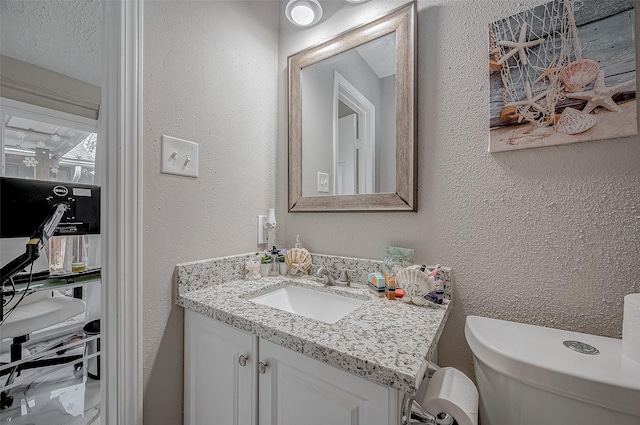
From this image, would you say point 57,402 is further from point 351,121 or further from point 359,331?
point 351,121

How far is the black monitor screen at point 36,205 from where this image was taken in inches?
51.8

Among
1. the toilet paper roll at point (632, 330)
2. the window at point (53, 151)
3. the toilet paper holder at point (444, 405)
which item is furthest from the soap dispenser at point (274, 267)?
the window at point (53, 151)

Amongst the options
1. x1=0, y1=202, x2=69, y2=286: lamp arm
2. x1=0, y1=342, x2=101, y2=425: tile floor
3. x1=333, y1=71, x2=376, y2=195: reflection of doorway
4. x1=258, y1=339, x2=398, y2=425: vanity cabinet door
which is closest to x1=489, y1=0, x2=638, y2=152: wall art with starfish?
x1=333, y1=71, x2=376, y2=195: reflection of doorway

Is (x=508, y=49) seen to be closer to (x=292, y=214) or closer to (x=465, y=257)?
(x=465, y=257)

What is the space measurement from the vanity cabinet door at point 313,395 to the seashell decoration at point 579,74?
910 mm

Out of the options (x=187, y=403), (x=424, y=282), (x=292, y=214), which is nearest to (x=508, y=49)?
(x=424, y=282)

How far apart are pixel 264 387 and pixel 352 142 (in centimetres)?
90

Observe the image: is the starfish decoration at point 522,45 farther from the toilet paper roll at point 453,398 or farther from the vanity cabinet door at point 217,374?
the vanity cabinet door at point 217,374

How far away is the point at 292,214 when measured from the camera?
1213mm

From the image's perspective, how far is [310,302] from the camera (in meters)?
0.97

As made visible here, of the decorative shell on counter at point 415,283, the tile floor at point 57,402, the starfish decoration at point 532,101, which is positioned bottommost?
the tile floor at point 57,402

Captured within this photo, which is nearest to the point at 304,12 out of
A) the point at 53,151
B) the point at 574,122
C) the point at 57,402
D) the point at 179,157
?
the point at 179,157

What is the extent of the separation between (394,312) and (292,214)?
68cm

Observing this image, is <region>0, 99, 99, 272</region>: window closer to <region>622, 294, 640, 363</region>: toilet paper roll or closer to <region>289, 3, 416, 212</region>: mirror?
<region>289, 3, 416, 212</region>: mirror
